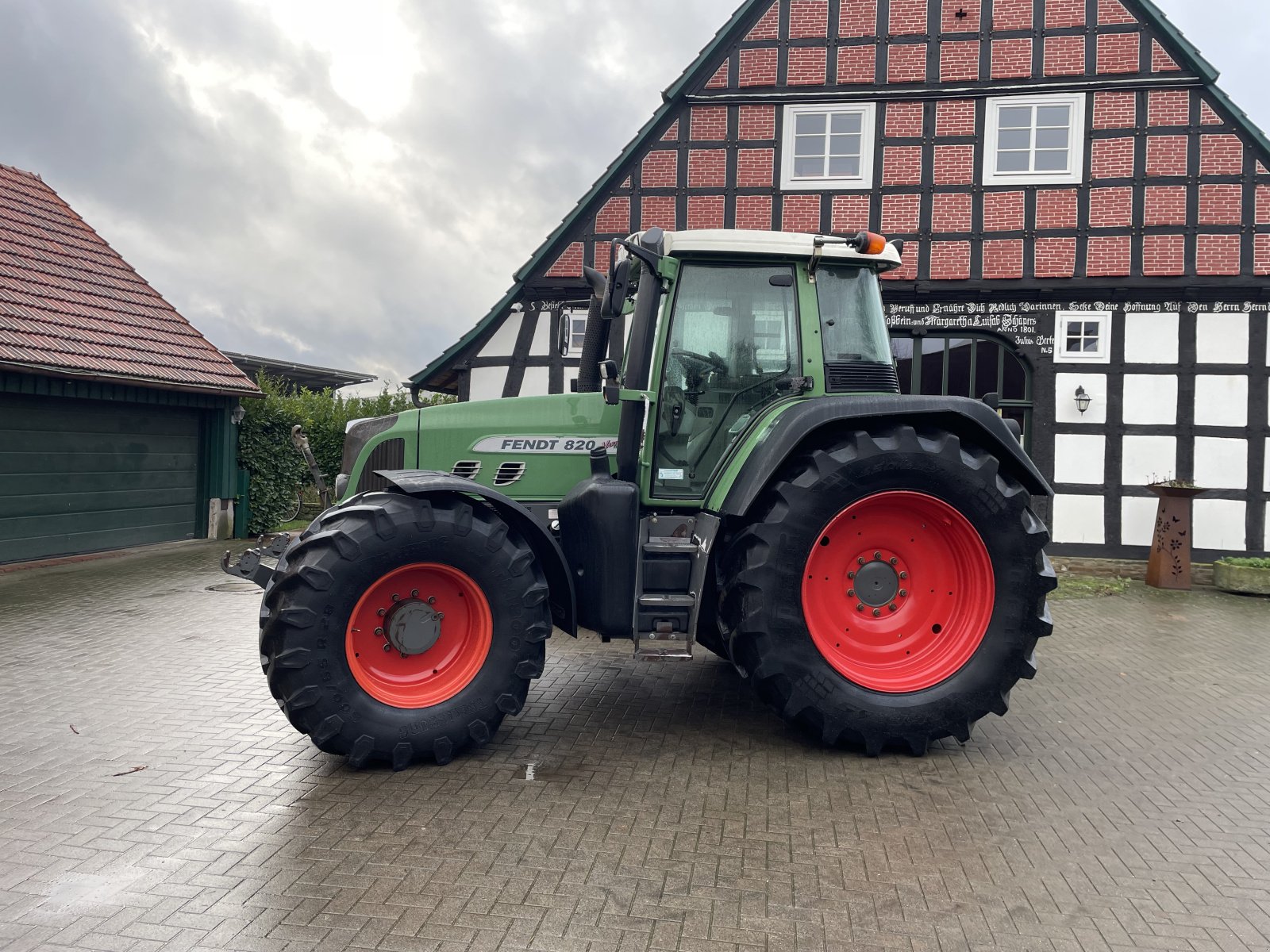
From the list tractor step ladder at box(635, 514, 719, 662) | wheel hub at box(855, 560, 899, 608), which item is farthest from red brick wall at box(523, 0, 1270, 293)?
tractor step ladder at box(635, 514, 719, 662)

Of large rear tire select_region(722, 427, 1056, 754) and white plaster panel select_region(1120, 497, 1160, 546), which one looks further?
white plaster panel select_region(1120, 497, 1160, 546)

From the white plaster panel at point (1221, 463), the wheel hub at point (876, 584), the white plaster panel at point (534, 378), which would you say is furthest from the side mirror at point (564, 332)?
the white plaster panel at point (1221, 463)

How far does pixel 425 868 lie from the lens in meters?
2.88

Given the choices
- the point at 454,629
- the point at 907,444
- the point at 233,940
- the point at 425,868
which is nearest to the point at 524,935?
the point at 425,868

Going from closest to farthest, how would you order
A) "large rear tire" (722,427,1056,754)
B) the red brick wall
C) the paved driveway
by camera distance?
1. the paved driveway
2. "large rear tire" (722,427,1056,754)
3. the red brick wall

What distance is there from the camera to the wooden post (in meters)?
10.2

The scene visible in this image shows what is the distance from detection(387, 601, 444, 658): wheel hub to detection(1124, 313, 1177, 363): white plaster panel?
10075 millimetres

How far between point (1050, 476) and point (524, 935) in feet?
33.4

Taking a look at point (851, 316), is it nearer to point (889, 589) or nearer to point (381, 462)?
point (889, 589)

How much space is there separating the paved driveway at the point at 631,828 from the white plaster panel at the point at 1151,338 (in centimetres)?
656

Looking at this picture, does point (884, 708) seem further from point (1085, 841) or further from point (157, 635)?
point (157, 635)

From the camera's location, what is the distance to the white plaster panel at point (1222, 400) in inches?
418

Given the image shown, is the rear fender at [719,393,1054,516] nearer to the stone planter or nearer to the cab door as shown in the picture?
the cab door

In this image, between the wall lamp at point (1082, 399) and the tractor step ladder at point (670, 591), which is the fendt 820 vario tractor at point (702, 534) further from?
the wall lamp at point (1082, 399)
